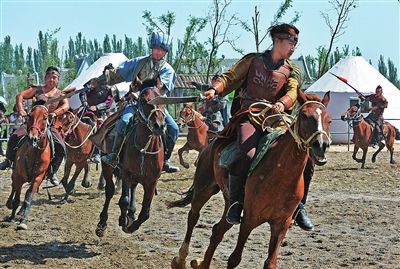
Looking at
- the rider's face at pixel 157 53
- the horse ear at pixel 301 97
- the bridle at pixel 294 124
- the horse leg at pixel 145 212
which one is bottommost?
the horse leg at pixel 145 212

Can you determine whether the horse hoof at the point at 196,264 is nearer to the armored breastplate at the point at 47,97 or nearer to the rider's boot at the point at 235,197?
the rider's boot at the point at 235,197

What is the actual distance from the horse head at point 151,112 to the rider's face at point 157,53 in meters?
0.59

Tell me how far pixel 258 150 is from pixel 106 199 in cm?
393

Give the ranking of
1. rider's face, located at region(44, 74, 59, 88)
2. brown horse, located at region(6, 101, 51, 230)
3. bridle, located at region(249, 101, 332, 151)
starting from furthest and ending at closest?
rider's face, located at region(44, 74, 59, 88), brown horse, located at region(6, 101, 51, 230), bridle, located at region(249, 101, 332, 151)

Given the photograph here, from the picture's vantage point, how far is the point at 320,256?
28.6ft

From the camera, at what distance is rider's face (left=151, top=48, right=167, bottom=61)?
33.4 ft

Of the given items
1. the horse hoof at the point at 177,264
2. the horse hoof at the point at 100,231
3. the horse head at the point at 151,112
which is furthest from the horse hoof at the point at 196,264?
the horse hoof at the point at 100,231

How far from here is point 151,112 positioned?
30.8 feet

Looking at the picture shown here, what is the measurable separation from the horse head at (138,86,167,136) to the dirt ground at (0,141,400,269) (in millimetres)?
1470

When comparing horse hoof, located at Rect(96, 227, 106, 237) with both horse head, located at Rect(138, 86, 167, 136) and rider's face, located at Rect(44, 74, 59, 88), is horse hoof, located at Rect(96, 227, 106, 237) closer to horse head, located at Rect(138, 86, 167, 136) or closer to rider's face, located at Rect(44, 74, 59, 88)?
horse head, located at Rect(138, 86, 167, 136)

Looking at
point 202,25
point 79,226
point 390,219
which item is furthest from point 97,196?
point 202,25

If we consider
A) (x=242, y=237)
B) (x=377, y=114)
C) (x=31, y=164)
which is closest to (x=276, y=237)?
(x=242, y=237)

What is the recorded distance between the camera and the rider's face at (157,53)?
10.2m

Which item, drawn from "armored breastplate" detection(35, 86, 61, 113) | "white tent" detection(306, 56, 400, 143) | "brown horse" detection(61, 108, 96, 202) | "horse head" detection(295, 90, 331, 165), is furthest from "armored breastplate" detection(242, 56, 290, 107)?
"white tent" detection(306, 56, 400, 143)
